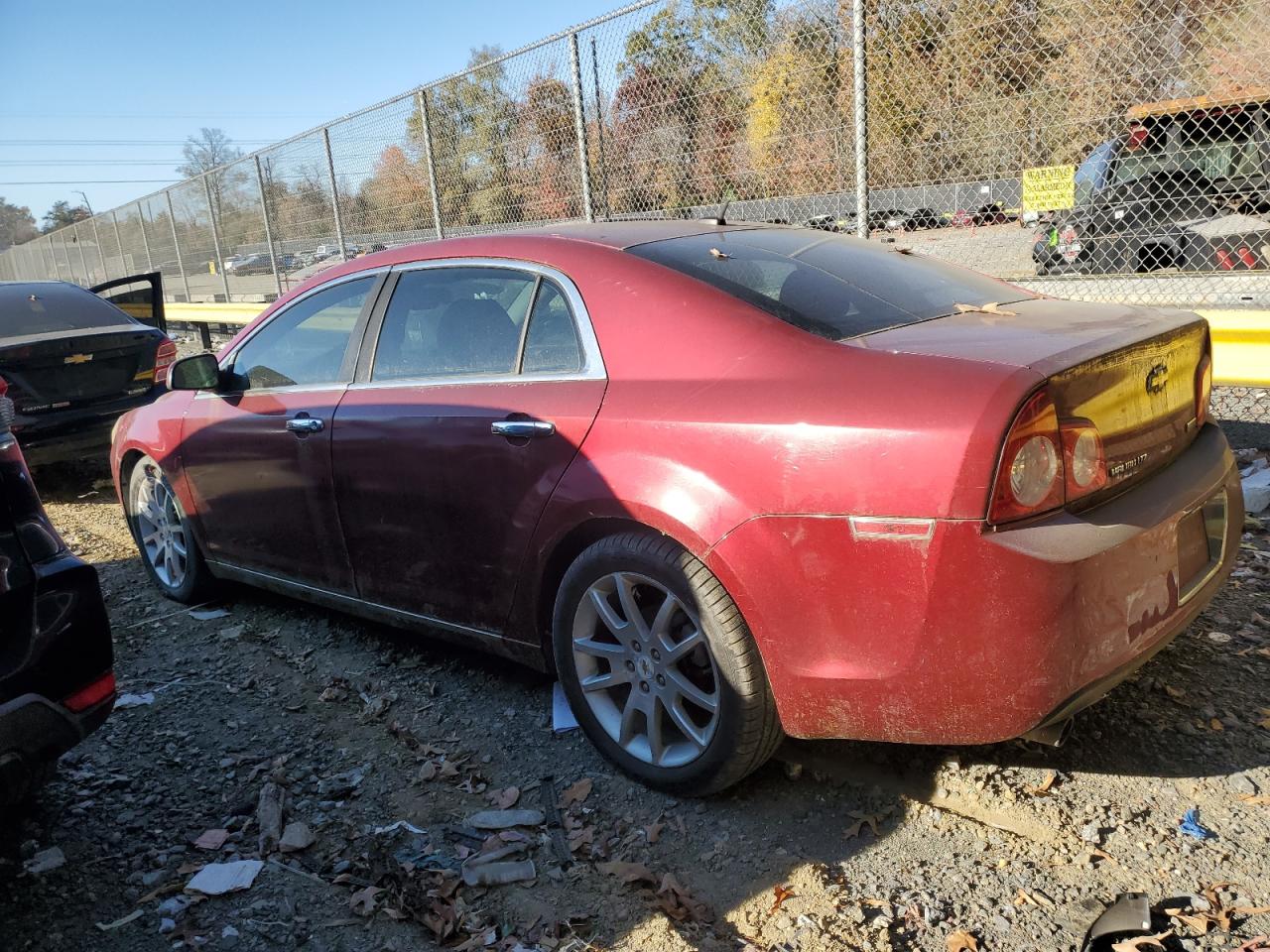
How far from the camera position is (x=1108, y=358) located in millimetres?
2369

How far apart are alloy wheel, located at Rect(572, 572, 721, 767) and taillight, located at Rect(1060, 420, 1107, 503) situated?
100cm

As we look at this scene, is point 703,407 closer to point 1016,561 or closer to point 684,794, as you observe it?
point 1016,561

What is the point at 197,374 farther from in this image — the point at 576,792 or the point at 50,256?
the point at 50,256

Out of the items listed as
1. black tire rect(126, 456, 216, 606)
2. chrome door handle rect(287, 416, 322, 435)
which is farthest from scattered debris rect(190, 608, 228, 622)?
chrome door handle rect(287, 416, 322, 435)

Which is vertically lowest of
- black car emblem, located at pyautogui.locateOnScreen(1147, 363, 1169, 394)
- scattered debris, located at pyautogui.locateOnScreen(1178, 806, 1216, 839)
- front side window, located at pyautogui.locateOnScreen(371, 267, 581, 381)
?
scattered debris, located at pyautogui.locateOnScreen(1178, 806, 1216, 839)

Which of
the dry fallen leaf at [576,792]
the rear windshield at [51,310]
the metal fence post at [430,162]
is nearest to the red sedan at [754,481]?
the dry fallen leaf at [576,792]

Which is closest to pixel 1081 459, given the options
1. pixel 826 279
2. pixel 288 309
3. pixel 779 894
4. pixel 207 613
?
pixel 826 279

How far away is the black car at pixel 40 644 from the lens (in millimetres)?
2496

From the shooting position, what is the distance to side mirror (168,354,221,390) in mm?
4211

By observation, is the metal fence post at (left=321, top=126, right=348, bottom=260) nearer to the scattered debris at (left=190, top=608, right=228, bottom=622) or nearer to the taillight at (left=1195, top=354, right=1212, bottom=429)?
the scattered debris at (left=190, top=608, right=228, bottom=622)

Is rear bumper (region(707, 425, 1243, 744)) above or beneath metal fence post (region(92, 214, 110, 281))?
beneath

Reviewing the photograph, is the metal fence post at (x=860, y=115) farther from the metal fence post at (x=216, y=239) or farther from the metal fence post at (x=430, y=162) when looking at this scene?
the metal fence post at (x=216, y=239)

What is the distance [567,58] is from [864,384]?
605 centimetres

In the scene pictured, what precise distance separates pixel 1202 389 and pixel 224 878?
3115 millimetres
